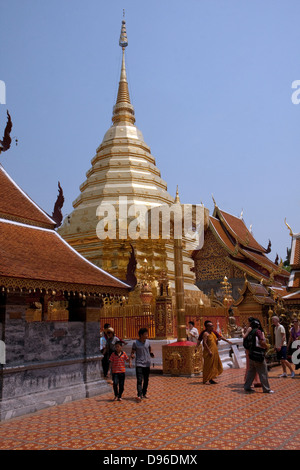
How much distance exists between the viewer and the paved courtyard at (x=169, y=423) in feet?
15.4

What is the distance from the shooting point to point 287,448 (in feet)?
14.4

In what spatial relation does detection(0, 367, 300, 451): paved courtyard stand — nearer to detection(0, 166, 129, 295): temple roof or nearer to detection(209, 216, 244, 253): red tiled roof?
detection(0, 166, 129, 295): temple roof

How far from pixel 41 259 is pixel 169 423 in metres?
3.54

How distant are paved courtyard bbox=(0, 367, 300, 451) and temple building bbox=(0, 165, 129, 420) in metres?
0.41

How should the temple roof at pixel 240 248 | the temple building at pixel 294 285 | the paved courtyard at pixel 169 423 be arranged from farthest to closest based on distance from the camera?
1. the temple roof at pixel 240 248
2. the temple building at pixel 294 285
3. the paved courtyard at pixel 169 423

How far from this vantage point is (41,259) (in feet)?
24.4

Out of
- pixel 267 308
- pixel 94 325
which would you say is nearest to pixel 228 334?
pixel 267 308

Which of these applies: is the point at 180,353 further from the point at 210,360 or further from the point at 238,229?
the point at 238,229

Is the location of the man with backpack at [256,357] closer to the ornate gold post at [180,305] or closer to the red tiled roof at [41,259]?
A: the ornate gold post at [180,305]

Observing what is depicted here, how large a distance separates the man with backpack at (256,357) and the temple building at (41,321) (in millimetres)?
2651

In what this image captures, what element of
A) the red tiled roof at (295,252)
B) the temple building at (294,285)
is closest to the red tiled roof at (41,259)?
the temple building at (294,285)

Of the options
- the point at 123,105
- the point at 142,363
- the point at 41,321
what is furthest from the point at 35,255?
the point at 123,105
